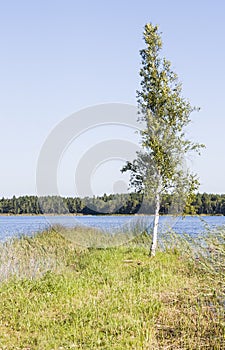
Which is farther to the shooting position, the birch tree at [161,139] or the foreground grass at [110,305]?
the birch tree at [161,139]

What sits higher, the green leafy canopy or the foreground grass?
the green leafy canopy

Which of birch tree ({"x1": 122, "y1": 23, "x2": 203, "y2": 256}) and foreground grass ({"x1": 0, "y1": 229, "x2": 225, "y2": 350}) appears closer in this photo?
foreground grass ({"x1": 0, "y1": 229, "x2": 225, "y2": 350})

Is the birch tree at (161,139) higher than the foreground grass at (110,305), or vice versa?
Answer: the birch tree at (161,139)

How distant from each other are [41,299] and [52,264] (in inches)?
140

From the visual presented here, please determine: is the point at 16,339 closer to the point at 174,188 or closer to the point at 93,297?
the point at 93,297

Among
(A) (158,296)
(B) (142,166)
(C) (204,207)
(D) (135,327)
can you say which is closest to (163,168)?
(B) (142,166)

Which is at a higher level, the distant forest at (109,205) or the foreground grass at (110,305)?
the distant forest at (109,205)

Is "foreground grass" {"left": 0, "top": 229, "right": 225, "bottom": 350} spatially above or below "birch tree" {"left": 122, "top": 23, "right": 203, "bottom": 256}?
below

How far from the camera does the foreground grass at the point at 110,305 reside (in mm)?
5945

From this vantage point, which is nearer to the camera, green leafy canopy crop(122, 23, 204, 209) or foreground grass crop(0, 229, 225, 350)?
foreground grass crop(0, 229, 225, 350)

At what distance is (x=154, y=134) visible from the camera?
13.1 meters

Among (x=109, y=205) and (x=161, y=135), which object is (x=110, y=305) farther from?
(x=109, y=205)

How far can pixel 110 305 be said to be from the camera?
23.9 feet

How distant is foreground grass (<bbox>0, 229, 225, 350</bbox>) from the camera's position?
5945 millimetres
